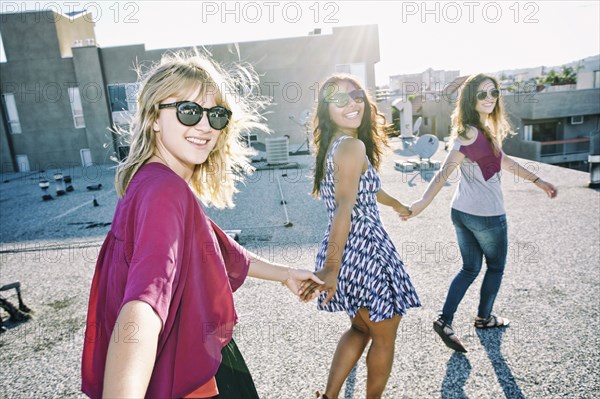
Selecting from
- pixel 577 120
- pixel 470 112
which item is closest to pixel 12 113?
pixel 470 112

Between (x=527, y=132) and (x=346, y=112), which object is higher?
(x=346, y=112)

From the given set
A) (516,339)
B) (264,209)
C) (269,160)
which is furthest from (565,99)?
(516,339)

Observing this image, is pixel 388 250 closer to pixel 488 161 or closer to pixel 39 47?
pixel 488 161

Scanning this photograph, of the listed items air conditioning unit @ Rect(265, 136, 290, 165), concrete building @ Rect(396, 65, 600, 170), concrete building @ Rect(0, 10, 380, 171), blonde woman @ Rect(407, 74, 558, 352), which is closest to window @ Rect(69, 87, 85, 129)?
concrete building @ Rect(0, 10, 380, 171)

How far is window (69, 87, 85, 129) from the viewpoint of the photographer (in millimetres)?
23234

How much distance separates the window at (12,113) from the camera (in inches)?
911

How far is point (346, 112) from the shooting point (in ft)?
7.69

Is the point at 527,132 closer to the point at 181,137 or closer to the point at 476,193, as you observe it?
the point at 476,193

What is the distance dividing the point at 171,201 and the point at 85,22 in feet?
103

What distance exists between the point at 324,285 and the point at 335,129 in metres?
0.93

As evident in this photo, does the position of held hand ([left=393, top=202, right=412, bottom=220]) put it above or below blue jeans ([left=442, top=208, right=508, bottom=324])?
above

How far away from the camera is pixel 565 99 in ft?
102

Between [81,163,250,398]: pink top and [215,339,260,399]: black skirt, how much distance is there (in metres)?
0.15

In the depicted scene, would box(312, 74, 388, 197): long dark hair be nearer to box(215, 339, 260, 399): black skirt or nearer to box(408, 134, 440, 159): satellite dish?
box(215, 339, 260, 399): black skirt
